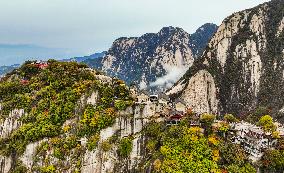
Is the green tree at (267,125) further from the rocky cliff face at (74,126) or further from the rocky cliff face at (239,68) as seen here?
the rocky cliff face at (239,68)

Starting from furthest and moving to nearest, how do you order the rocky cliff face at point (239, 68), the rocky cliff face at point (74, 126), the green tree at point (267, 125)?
the rocky cliff face at point (239, 68)
the green tree at point (267, 125)
the rocky cliff face at point (74, 126)

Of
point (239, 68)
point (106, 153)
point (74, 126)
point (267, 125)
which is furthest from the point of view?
point (239, 68)

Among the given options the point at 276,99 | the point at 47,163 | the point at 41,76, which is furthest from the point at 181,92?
the point at 47,163

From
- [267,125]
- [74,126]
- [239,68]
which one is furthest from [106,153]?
[239,68]

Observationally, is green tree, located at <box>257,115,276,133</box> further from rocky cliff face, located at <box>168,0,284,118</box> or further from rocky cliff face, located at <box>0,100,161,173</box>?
rocky cliff face, located at <box>168,0,284,118</box>

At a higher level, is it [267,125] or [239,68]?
[239,68]

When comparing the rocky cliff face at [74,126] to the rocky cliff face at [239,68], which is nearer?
the rocky cliff face at [74,126]

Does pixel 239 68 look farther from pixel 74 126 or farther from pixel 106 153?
pixel 106 153

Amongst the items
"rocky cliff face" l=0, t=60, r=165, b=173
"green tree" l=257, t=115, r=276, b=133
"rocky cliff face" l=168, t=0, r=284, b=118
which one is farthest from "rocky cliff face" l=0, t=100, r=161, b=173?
"rocky cliff face" l=168, t=0, r=284, b=118

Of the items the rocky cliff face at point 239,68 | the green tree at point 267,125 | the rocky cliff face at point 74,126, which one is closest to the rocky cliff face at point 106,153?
the rocky cliff face at point 74,126
